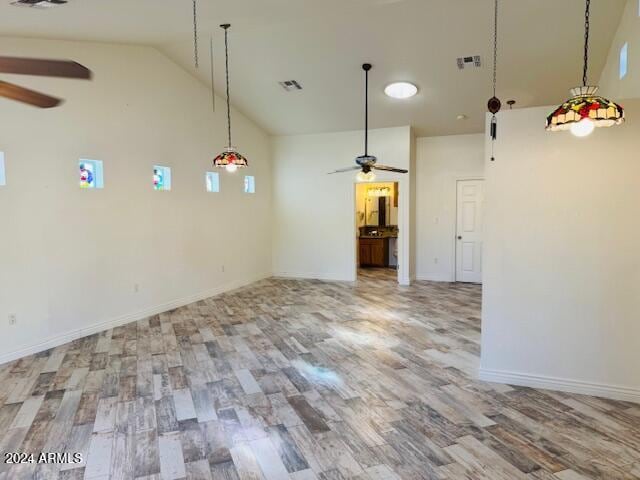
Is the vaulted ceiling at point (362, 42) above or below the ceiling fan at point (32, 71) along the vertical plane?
above

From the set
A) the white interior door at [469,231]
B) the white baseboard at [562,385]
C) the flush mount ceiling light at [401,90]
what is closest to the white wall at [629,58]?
the flush mount ceiling light at [401,90]

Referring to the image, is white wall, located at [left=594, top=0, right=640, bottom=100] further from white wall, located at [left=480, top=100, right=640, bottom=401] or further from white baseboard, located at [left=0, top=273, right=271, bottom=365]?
white baseboard, located at [left=0, top=273, right=271, bottom=365]

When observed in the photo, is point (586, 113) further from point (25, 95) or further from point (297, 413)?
point (25, 95)

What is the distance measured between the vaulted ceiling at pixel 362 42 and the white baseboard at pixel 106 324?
329 cm

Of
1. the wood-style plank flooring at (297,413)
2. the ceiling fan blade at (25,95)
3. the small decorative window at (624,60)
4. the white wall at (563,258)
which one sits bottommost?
the wood-style plank flooring at (297,413)

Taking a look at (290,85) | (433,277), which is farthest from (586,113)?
(433,277)

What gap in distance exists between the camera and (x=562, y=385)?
342 centimetres

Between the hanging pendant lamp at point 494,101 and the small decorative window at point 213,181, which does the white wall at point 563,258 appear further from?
the small decorative window at point 213,181

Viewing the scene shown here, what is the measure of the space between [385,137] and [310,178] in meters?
1.84

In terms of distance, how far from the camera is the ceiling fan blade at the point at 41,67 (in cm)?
224

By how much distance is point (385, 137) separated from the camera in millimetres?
8070

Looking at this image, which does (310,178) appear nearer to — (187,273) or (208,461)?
(187,273)

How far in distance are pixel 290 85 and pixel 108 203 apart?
337 centimetres

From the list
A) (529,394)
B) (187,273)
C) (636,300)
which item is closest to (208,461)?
(529,394)
